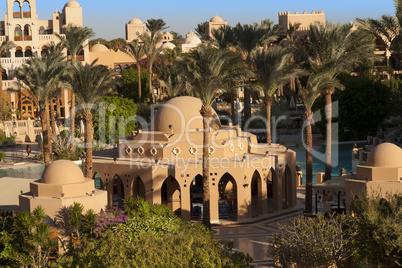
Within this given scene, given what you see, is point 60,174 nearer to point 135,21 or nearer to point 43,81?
point 43,81

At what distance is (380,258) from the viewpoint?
15.7 m

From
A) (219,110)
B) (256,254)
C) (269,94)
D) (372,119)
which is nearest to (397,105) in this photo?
(372,119)

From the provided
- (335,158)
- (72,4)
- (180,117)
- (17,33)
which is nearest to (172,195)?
(180,117)

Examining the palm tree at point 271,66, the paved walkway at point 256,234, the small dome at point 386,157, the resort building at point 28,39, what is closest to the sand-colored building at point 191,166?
the paved walkway at point 256,234

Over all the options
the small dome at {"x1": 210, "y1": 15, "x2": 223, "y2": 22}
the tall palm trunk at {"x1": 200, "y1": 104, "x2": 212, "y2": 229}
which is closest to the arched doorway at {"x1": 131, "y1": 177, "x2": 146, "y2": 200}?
the tall palm trunk at {"x1": 200, "y1": 104, "x2": 212, "y2": 229}

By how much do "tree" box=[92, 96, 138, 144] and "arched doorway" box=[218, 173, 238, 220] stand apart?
1985cm

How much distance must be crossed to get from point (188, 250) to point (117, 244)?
1839 mm

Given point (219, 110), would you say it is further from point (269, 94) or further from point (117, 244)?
point (117, 244)

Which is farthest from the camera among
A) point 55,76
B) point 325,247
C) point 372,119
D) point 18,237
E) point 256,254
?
point 372,119

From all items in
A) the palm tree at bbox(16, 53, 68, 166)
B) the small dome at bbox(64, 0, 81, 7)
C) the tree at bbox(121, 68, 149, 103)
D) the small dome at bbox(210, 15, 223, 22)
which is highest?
the small dome at bbox(210, 15, 223, 22)

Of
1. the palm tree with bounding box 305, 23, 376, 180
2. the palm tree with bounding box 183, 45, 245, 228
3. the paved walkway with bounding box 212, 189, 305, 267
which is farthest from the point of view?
the palm tree with bounding box 305, 23, 376, 180

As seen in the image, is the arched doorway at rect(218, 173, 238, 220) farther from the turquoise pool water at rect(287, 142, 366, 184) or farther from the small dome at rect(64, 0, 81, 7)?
the small dome at rect(64, 0, 81, 7)

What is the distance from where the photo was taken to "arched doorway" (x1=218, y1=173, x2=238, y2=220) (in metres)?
Result: 27.2

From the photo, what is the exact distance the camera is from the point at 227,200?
27766 millimetres
